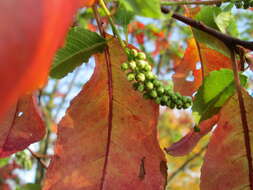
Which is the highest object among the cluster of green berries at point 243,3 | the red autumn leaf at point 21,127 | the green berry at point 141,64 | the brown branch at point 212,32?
the cluster of green berries at point 243,3

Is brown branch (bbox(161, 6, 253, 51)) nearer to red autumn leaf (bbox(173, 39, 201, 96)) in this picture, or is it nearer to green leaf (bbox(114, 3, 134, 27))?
green leaf (bbox(114, 3, 134, 27))

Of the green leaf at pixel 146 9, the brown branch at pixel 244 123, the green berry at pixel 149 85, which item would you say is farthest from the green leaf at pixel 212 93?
the green leaf at pixel 146 9

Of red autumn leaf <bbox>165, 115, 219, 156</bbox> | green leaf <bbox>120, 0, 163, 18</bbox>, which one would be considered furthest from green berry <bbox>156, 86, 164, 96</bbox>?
green leaf <bbox>120, 0, 163, 18</bbox>

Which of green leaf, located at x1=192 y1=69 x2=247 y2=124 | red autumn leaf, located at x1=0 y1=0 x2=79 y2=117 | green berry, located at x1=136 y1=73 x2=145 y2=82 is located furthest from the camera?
green leaf, located at x1=192 y1=69 x2=247 y2=124

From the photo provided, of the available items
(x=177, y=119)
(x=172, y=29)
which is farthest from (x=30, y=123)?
(x=177, y=119)

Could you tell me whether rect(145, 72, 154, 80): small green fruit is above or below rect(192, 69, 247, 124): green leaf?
above

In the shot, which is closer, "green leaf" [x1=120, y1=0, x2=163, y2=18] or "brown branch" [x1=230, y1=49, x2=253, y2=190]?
"green leaf" [x1=120, y1=0, x2=163, y2=18]

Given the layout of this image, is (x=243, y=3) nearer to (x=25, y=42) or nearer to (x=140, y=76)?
(x=140, y=76)

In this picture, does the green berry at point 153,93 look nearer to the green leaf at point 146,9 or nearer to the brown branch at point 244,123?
the brown branch at point 244,123
